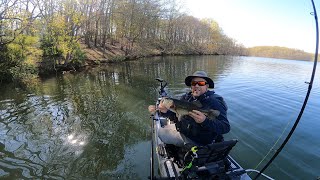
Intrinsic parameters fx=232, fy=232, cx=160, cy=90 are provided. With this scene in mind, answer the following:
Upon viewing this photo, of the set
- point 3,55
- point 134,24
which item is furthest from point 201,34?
point 3,55

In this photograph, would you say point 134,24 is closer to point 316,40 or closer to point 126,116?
point 126,116

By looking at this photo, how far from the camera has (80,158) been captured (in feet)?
22.0

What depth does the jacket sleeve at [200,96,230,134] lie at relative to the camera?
150 inches

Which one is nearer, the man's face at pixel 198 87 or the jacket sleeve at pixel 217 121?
the jacket sleeve at pixel 217 121

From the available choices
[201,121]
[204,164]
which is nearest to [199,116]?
[201,121]

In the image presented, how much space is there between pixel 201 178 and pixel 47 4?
23.3 meters

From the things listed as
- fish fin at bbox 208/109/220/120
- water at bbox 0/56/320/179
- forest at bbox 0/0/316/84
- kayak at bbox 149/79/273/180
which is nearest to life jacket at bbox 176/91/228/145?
kayak at bbox 149/79/273/180

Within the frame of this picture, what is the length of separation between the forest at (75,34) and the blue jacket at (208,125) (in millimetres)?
15461

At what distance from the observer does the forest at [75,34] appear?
1662cm

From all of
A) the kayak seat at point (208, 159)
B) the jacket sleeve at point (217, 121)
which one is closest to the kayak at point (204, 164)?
the kayak seat at point (208, 159)

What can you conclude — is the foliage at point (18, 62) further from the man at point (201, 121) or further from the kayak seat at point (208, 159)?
the kayak seat at point (208, 159)

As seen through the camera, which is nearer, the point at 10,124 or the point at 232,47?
the point at 10,124

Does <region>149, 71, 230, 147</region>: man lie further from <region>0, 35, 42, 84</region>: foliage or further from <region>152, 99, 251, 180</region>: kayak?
<region>0, 35, 42, 84</region>: foliage

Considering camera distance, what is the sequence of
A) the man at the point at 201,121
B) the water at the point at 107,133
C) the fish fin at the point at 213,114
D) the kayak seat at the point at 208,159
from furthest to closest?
the water at the point at 107,133
the man at the point at 201,121
the kayak seat at the point at 208,159
the fish fin at the point at 213,114
